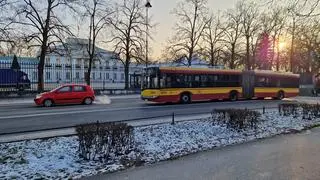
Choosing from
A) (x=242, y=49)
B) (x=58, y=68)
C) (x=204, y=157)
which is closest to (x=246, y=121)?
(x=204, y=157)

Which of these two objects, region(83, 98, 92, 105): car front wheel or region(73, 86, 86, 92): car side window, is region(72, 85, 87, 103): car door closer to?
region(73, 86, 86, 92): car side window

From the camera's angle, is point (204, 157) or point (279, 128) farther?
point (279, 128)

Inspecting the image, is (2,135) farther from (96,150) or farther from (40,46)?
(40,46)

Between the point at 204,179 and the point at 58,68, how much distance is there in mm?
37647

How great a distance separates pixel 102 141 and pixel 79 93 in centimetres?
1912

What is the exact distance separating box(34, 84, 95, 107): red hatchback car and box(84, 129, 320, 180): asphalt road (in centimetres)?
1779

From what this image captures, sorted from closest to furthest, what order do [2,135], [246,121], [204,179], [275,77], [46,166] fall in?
[204,179]
[46,166]
[2,135]
[246,121]
[275,77]

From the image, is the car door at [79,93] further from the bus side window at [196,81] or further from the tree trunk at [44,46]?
the tree trunk at [44,46]

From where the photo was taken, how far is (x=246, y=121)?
580 inches

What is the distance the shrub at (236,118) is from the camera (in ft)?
47.3

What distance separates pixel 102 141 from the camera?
9609 mm

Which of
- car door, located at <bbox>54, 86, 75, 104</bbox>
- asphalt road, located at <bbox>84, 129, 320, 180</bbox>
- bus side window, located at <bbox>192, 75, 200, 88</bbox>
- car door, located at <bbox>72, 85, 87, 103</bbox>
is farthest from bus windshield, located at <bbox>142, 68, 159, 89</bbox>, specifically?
asphalt road, located at <bbox>84, 129, 320, 180</bbox>

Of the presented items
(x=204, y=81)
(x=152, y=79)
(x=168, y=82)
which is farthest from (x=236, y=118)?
(x=204, y=81)

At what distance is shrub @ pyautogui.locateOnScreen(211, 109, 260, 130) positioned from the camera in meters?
14.4
